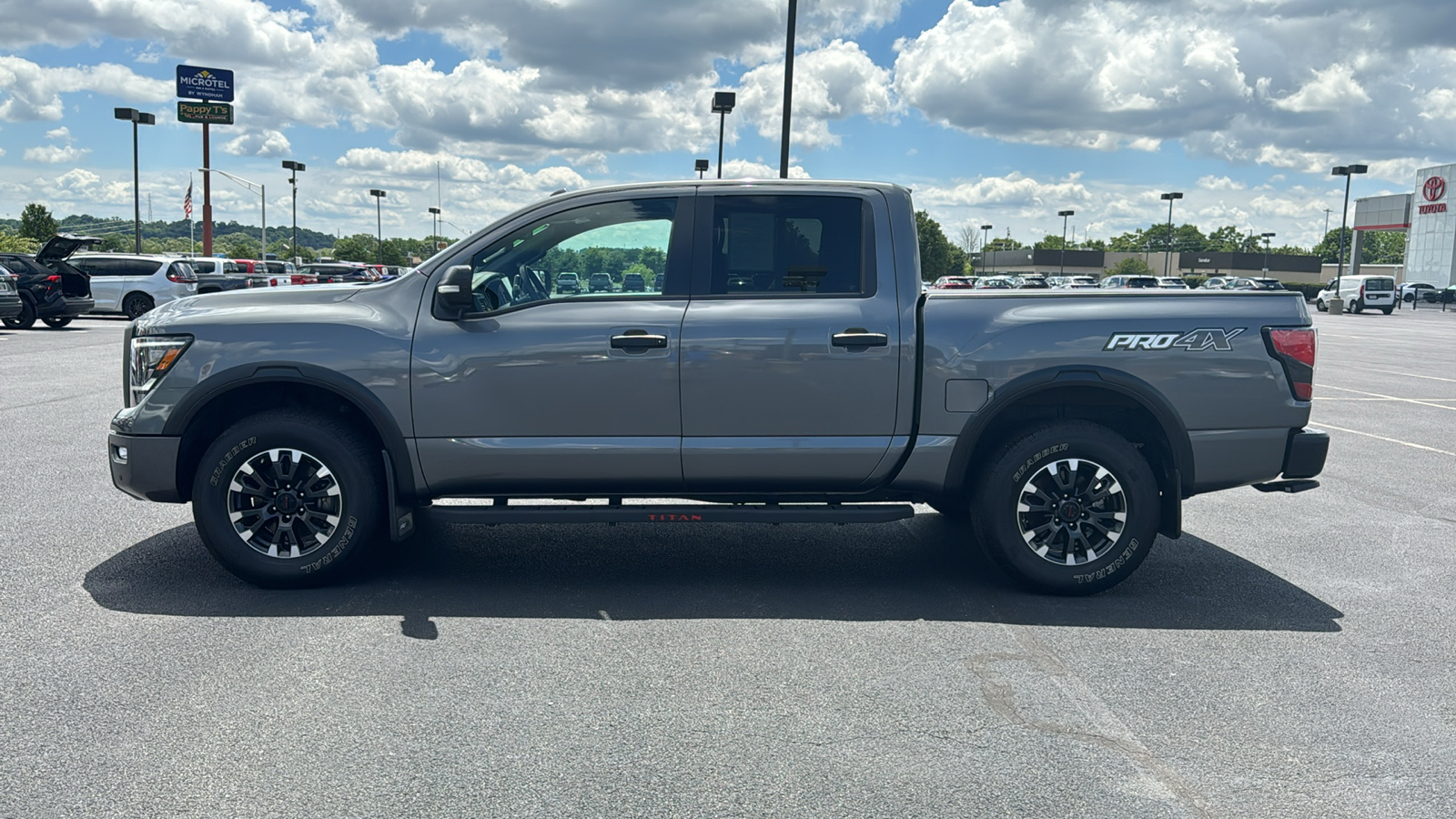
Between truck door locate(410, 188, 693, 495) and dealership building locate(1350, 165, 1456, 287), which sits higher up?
dealership building locate(1350, 165, 1456, 287)

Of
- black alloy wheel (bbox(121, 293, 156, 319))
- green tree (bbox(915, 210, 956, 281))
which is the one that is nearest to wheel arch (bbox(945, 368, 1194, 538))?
black alloy wheel (bbox(121, 293, 156, 319))

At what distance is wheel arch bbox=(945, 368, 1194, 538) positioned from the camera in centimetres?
559

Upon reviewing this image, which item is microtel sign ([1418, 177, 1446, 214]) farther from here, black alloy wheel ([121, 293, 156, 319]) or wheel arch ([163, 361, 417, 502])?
wheel arch ([163, 361, 417, 502])

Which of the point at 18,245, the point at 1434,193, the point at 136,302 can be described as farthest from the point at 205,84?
the point at 1434,193

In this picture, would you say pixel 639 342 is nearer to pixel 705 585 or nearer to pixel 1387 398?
pixel 705 585

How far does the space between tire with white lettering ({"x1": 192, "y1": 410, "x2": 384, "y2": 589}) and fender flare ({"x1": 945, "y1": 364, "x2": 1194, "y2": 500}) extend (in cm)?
289

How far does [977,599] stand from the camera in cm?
569

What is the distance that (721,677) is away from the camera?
14.7 feet

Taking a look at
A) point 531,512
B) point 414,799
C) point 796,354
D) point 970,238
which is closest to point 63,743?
point 414,799

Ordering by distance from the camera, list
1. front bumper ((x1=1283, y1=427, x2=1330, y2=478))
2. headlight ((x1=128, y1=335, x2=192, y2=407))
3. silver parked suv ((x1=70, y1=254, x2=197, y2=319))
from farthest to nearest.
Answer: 1. silver parked suv ((x1=70, y1=254, x2=197, y2=319))
2. front bumper ((x1=1283, y1=427, x2=1330, y2=478))
3. headlight ((x1=128, y1=335, x2=192, y2=407))

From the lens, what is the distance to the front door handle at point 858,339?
548 centimetres

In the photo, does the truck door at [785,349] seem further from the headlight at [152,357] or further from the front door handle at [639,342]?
the headlight at [152,357]

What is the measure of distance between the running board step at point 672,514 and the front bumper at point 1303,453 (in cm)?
193

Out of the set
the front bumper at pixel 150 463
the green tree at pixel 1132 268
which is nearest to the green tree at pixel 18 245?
the front bumper at pixel 150 463
